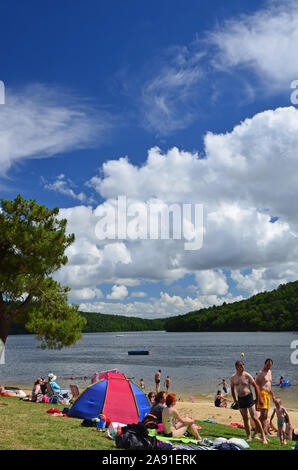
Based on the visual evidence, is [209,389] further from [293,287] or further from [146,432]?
[293,287]

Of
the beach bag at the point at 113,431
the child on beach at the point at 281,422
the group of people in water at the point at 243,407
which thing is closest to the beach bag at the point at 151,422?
the group of people in water at the point at 243,407

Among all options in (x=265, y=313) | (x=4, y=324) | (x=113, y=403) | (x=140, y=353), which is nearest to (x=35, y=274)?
(x=4, y=324)

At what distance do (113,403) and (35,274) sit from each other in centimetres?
684

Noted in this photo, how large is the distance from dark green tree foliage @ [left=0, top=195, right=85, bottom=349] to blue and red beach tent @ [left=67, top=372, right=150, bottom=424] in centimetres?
557

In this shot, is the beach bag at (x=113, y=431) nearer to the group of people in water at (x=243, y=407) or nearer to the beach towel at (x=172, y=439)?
the beach towel at (x=172, y=439)

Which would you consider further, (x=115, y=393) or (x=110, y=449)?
(x=115, y=393)

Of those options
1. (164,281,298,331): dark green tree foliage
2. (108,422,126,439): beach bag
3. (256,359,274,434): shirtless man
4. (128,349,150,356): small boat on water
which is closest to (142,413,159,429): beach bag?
(108,422,126,439): beach bag

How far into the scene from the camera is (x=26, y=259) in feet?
53.8

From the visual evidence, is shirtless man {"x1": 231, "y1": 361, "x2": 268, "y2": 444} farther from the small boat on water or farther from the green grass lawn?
the small boat on water

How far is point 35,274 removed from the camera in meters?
17.1

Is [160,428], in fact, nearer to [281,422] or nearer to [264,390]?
[264,390]

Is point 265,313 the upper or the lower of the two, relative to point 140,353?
upper

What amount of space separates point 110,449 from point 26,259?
31.9 ft
